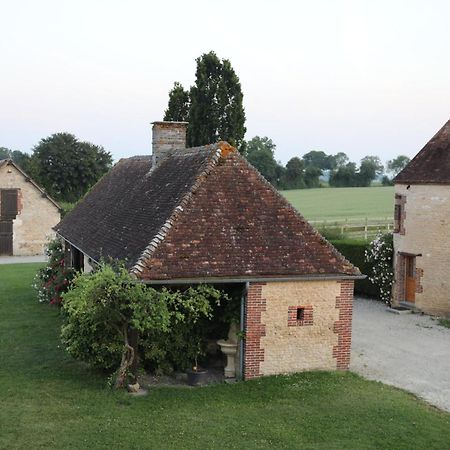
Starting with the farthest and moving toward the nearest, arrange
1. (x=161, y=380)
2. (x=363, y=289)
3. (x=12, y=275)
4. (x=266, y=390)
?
1. (x=12, y=275)
2. (x=363, y=289)
3. (x=161, y=380)
4. (x=266, y=390)

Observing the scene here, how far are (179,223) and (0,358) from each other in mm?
5856

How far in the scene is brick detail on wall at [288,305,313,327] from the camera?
573 inches

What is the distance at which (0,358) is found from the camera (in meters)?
16.4

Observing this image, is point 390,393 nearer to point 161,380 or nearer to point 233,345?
point 233,345

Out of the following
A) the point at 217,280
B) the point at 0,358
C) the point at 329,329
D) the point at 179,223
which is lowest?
the point at 0,358

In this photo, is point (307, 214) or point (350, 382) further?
point (307, 214)

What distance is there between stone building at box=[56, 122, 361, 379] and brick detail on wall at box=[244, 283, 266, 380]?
2 cm

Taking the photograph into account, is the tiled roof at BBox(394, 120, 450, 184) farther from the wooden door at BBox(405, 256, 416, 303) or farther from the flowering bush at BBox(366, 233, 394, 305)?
the wooden door at BBox(405, 256, 416, 303)

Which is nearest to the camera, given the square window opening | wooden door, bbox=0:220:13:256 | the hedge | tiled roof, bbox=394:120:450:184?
the square window opening

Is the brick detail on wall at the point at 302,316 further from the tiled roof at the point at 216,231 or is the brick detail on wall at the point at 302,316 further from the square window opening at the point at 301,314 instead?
the tiled roof at the point at 216,231

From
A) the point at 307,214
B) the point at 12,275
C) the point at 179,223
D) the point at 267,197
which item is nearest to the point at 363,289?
the point at 267,197

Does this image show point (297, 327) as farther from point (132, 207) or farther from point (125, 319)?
point (132, 207)

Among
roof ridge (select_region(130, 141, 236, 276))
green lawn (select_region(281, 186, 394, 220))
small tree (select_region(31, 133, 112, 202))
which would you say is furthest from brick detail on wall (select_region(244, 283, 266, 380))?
small tree (select_region(31, 133, 112, 202))

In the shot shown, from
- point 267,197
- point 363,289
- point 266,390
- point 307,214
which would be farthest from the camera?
point 307,214
